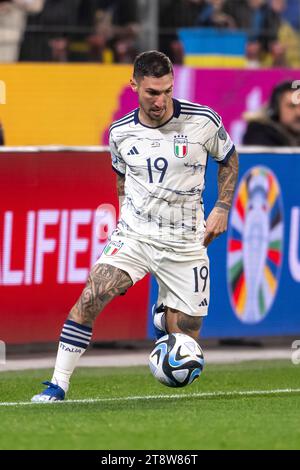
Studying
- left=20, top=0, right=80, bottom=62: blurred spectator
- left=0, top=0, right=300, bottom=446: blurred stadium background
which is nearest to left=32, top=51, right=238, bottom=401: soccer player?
left=0, top=0, right=300, bottom=446: blurred stadium background

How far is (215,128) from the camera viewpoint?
989cm

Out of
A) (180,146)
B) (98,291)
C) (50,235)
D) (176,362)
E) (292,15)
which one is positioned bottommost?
(176,362)

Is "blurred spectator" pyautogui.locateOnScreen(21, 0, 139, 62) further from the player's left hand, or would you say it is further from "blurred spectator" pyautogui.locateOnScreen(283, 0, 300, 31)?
the player's left hand

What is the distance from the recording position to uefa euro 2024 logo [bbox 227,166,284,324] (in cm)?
1390

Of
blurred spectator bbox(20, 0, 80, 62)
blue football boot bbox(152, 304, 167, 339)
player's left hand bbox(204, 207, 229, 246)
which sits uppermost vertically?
blurred spectator bbox(20, 0, 80, 62)

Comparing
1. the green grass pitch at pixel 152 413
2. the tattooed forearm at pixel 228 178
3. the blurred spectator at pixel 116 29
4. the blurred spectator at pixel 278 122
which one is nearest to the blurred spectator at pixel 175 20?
the blurred spectator at pixel 116 29

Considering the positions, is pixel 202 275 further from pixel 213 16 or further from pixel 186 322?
pixel 213 16

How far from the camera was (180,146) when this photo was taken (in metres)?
9.75

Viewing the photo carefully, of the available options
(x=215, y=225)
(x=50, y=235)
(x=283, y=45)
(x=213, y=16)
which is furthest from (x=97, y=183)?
(x=283, y=45)

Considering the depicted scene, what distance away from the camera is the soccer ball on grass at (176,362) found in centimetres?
945

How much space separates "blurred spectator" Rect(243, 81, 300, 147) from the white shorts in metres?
5.50

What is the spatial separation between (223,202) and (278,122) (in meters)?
5.94
